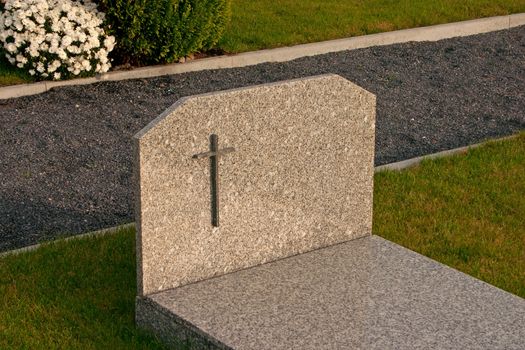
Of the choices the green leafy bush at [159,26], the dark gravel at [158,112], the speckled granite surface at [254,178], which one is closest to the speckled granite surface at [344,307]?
the speckled granite surface at [254,178]

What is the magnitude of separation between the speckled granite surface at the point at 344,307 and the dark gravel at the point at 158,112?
5.01 ft

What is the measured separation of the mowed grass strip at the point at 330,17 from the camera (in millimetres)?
10898

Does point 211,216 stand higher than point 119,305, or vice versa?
point 211,216

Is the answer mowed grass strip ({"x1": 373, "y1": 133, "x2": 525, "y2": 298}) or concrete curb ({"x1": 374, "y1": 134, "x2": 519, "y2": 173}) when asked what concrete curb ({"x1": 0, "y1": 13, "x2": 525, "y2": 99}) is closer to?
concrete curb ({"x1": 374, "y1": 134, "x2": 519, "y2": 173})

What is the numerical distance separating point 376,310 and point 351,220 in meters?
1.01

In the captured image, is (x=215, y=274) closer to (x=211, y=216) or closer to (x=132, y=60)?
(x=211, y=216)

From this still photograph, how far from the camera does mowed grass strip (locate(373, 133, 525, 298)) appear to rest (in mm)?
6273

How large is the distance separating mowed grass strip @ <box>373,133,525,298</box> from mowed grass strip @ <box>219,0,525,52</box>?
10.6 feet

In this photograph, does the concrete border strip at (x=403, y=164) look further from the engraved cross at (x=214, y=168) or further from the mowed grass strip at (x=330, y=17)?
the mowed grass strip at (x=330, y=17)

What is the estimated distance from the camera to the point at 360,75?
33.4ft

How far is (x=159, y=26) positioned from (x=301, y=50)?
4.90 feet

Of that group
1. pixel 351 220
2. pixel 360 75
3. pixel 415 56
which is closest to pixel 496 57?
pixel 415 56

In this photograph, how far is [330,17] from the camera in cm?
1162

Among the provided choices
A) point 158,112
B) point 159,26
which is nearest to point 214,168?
point 158,112
